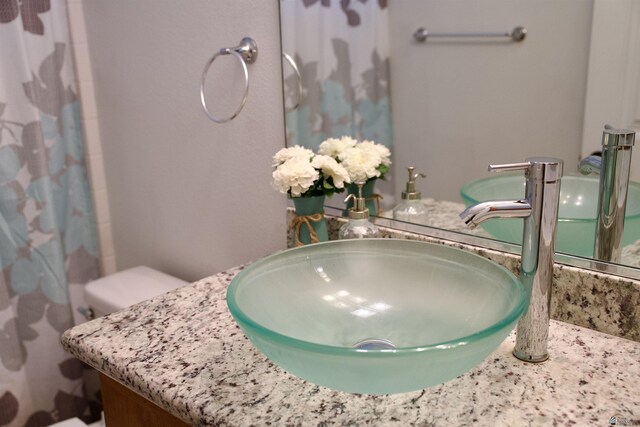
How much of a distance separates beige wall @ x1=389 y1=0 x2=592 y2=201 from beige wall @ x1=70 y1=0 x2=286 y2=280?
12.8 inches

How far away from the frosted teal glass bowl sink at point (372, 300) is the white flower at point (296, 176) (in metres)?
0.13

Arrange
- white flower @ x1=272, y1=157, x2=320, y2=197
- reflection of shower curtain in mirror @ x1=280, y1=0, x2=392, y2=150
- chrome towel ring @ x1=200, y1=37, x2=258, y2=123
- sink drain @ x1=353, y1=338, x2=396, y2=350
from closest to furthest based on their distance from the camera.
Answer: sink drain @ x1=353, y1=338, x2=396, y2=350 < white flower @ x1=272, y1=157, x2=320, y2=197 < reflection of shower curtain in mirror @ x1=280, y1=0, x2=392, y2=150 < chrome towel ring @ x1=200, y1=37, x2=258, y2=123

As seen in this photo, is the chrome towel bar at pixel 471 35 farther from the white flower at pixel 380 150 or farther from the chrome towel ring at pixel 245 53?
the chrome towel ring at pixel 245 53

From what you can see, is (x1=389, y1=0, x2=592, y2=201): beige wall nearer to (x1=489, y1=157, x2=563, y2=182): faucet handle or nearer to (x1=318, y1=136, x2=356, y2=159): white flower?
(x1=318, y1=136, x2=356, y2=159): white flower

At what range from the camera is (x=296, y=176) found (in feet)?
4.05

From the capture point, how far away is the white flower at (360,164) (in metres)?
1.29

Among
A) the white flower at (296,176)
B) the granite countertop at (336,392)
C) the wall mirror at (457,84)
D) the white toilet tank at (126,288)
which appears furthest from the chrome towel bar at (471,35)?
the white toilet tank at (126,288)

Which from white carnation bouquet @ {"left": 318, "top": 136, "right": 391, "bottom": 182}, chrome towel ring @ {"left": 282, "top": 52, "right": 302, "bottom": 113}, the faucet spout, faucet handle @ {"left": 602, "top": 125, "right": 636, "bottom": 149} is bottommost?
the faucet spout

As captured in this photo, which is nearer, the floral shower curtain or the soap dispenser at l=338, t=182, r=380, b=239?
the soap dispenser at l=338, t=182, r=380, b=239

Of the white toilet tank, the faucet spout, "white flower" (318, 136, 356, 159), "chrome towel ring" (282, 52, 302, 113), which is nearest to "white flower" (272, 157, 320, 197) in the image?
"white flower" (318, 136, 356, 159)

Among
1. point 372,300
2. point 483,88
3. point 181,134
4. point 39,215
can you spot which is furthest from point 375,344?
point 39,215

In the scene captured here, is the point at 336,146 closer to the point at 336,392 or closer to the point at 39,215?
the point at 336,392

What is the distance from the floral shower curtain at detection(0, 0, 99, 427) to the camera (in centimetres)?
185

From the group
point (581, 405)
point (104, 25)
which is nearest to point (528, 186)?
point (581, 405)
